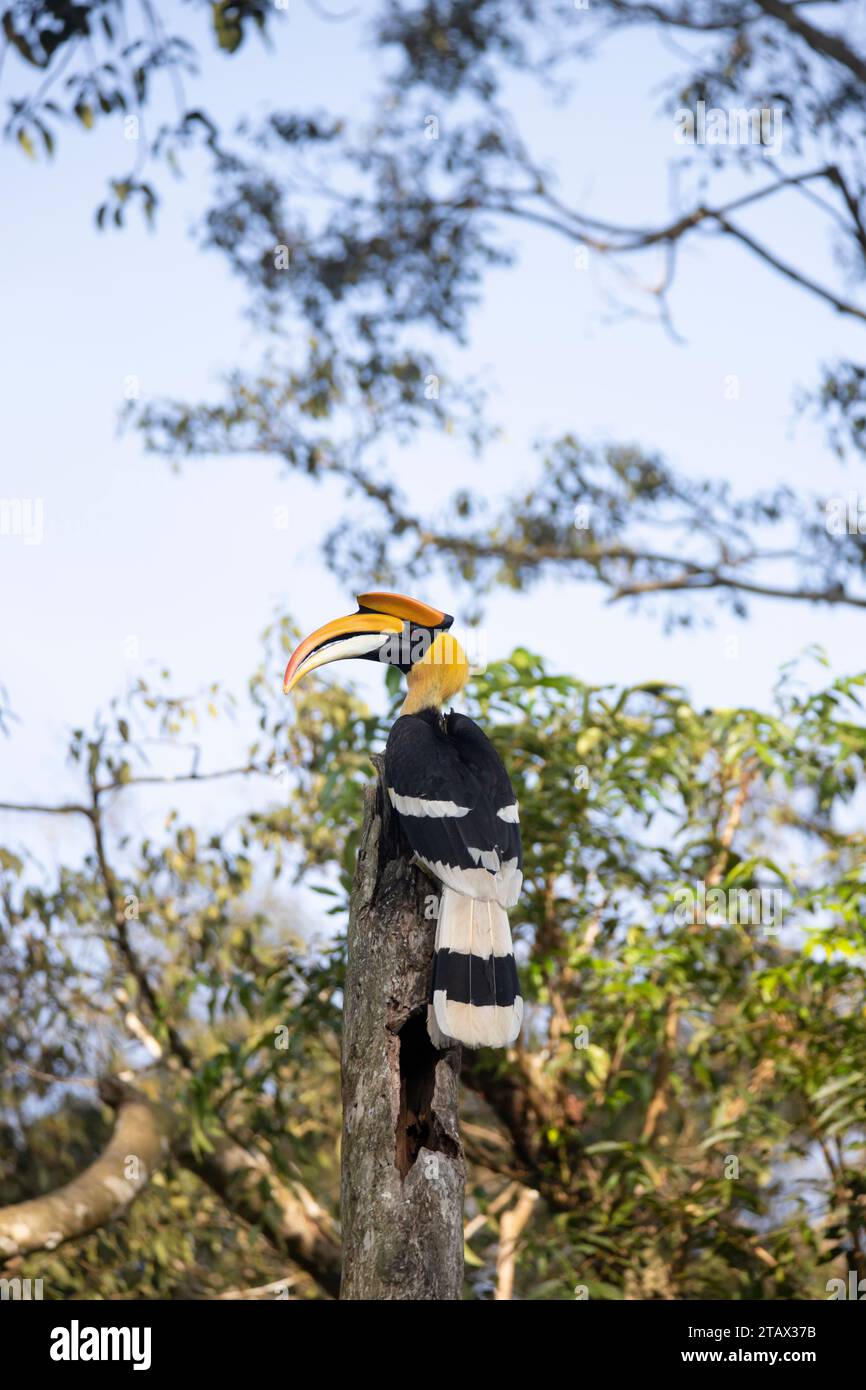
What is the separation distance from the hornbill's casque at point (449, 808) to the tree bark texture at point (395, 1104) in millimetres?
83

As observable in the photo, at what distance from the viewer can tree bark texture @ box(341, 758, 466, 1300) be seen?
9.18ft

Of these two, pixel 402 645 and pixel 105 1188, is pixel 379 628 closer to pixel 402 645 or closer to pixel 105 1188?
pixel 402 645

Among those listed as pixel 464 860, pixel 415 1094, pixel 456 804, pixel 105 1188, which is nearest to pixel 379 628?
pixel 456 804

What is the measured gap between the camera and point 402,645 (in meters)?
3.78

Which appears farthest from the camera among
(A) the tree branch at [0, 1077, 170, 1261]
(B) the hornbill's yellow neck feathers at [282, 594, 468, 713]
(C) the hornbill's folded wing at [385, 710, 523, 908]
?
(A) the tree branch at [0, 1077, 170, 1261]

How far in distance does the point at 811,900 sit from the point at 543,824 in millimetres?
954

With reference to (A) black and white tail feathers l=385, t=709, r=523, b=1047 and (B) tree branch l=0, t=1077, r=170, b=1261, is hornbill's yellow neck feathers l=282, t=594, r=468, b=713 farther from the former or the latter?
(B) tree branch l=0, t=1077, r=170, b=1261

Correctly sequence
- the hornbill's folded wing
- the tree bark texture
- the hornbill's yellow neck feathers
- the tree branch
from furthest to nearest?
the tree branch
the hornbill's yellow neck feathers
the hornbill's folded wing
the tree bark texture

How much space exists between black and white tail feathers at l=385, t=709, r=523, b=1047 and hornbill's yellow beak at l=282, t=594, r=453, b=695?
0.32 meters

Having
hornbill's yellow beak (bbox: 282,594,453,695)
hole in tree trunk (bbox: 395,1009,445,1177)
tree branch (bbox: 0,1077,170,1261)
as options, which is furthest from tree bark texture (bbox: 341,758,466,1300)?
tree branch (bbox: 0,1077,170,1261)

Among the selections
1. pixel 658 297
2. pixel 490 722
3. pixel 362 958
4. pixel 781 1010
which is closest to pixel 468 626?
pixel 658 297

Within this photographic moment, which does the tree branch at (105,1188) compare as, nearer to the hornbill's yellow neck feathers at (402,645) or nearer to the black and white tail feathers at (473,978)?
the hornbill's yellow neck feathers at (402,645)

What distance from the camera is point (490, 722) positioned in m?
5.28
